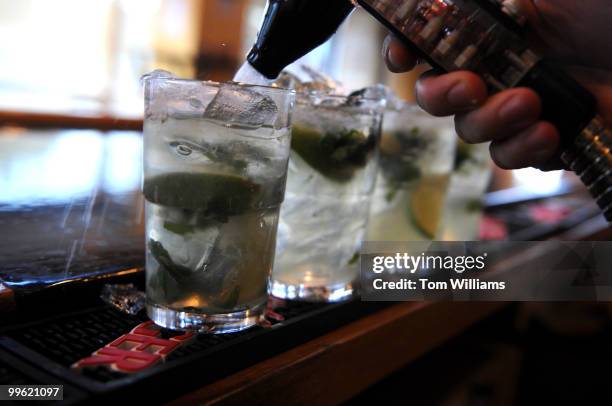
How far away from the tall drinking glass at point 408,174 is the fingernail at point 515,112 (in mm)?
407

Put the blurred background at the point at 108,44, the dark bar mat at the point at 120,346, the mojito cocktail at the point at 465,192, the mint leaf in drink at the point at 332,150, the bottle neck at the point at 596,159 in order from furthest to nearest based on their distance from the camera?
the blurred background at the point at 108,44 < the mojito cocktail at the point at 465,192 < the mint leaf in drink at the point at 332,150 < the bottle neck at the point at 596,159 < the dark bar mat at the point at 120,346

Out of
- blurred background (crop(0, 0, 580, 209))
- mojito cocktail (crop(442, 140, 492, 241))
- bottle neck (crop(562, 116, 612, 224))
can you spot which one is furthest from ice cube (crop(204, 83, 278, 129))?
blurred background (crop(0, 0, 580, 209))

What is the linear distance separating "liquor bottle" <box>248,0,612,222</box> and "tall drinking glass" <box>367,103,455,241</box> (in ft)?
1.27

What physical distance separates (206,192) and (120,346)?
19 cm

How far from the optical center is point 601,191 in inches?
25.8

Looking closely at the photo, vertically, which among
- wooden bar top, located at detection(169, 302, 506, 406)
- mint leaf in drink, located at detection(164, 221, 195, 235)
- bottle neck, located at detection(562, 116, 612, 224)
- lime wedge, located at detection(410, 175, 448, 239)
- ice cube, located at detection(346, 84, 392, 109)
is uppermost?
ice cube, located at detection(346, 84, 392, 109)

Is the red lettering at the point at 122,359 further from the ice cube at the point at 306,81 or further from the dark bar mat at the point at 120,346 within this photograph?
the ice cube at the point at 306,81

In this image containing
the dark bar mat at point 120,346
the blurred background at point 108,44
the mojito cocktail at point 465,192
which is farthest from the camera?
the blurred background at point 108,44

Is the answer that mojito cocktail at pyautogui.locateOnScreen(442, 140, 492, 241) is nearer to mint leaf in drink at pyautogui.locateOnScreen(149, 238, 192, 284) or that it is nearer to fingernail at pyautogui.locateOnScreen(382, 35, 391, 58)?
fingernail at pyautogui.locateOnScreen(382, 35, 391, 58)

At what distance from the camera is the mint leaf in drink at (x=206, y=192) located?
2.17 ft

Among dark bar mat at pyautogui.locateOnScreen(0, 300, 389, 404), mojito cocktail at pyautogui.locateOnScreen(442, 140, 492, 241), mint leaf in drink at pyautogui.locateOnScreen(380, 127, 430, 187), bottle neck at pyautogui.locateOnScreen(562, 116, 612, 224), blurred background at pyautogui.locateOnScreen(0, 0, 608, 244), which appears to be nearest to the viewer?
dark bar mat at pyautogui.locateOnScreen(0, 300, 389, 404)

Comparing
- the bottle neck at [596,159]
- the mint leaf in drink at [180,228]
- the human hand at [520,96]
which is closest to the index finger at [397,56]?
the human hand at [520,96]

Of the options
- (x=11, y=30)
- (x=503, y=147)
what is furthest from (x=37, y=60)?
(x=503, y=147)

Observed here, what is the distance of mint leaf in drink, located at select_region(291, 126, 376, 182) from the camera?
2.75 ft
